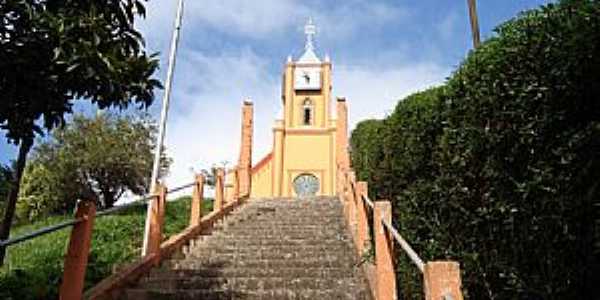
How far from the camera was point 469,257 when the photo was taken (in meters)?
4.32

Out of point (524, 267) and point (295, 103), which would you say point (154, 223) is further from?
point (295, 103)

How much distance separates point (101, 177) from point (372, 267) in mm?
19047

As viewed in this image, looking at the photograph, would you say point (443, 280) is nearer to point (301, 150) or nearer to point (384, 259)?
point (384, 259)

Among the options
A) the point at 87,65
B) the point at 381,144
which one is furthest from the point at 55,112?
the point at 381,144

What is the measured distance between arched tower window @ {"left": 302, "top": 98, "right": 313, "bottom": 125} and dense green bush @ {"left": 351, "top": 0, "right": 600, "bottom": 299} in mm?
29017

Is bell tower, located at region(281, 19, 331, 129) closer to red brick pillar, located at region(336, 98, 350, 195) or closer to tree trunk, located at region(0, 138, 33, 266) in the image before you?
red brick pillar, located at region(336, 98, 350, 195)

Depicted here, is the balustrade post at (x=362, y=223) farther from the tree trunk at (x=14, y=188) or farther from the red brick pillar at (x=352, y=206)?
the tree trunk at (x=14, y=188)

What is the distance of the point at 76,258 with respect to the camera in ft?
14.6

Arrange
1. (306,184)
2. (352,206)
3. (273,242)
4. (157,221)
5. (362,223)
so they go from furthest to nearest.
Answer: (306,184) < (352,206) < (273,242) < (157,221) < (362,223)

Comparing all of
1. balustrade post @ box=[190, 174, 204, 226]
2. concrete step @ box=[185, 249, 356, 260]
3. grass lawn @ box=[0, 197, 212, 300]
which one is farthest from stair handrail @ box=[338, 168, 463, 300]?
grass lawn @ box=[0, 197, 212, 300]

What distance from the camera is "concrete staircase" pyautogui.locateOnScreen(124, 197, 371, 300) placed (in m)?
5.71

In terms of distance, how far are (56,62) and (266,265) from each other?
13.6ft

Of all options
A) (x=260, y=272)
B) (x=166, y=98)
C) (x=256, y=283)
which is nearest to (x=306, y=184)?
(x=166, y=98)

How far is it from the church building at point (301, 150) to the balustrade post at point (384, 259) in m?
22.9
